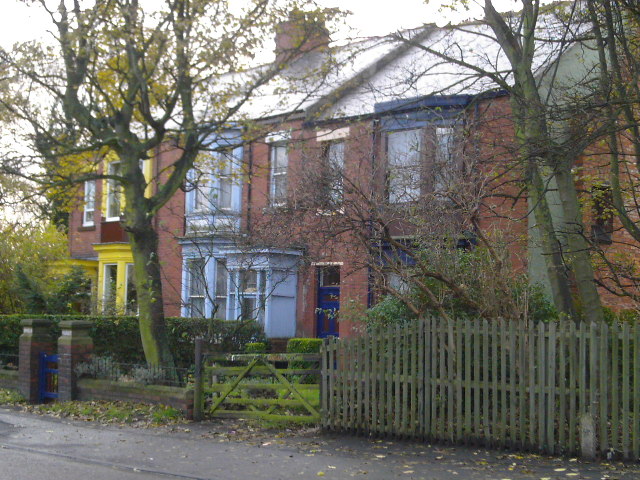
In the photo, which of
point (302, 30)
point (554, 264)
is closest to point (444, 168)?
point (554, 264)

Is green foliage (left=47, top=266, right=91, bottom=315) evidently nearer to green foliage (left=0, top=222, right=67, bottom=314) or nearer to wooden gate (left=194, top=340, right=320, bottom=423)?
green foliage (left=0, top=222, right=67, bottom=314)

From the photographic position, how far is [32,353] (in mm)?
14492

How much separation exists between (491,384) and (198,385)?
4.52m

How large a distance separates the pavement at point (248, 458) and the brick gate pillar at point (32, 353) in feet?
10.3

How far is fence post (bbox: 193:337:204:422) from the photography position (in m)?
11.6

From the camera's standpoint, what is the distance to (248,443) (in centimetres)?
1009

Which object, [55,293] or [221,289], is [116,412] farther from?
[221,289]

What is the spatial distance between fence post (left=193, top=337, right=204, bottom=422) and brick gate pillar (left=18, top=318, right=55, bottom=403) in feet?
14.2

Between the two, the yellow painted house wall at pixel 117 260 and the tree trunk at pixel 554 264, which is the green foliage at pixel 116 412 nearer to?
the tree trunk at pixel 554 264

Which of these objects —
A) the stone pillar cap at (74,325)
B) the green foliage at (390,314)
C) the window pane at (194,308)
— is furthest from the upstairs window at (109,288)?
the green foliage at (390,314)

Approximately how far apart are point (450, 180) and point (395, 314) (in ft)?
7.61

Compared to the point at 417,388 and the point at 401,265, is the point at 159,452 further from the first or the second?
the point at 401,265

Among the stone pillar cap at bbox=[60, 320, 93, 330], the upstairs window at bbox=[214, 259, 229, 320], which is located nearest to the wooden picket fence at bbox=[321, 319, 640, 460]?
the stone pillar cap at bbox=[60, 320, 93, 330]

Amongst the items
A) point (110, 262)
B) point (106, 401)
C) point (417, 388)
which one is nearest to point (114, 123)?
point (106, 401)
